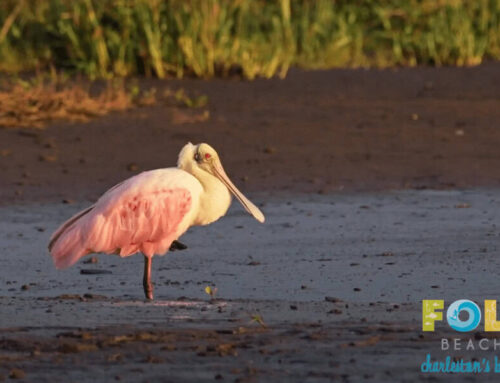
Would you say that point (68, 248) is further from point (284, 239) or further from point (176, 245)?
point (284, 239)

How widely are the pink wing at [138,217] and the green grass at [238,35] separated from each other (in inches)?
303

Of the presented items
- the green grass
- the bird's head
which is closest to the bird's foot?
the bird's head

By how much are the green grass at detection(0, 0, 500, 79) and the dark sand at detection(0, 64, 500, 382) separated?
1.37 feet

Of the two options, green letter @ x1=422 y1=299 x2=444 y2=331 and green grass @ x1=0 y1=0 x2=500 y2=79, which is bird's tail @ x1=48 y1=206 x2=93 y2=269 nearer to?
green letter @ x1=422 y1=299 x2=444 y2=331

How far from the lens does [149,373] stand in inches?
235

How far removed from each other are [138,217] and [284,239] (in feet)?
5.83

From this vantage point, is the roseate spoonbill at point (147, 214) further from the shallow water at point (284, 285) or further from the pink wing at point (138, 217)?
the shallow water at point (284, 285)

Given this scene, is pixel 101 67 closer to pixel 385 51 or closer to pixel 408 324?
pixel 385 51

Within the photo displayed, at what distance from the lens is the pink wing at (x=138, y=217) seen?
28.2 feet

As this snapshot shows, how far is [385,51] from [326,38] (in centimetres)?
95

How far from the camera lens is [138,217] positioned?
8703mm

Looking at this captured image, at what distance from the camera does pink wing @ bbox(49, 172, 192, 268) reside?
860 centimetres

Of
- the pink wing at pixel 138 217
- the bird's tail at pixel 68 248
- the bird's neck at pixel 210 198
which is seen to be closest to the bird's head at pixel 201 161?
the bird's neck at pixel 210 198

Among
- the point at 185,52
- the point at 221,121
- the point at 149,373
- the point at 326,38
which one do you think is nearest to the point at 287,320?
the point at 149,373
